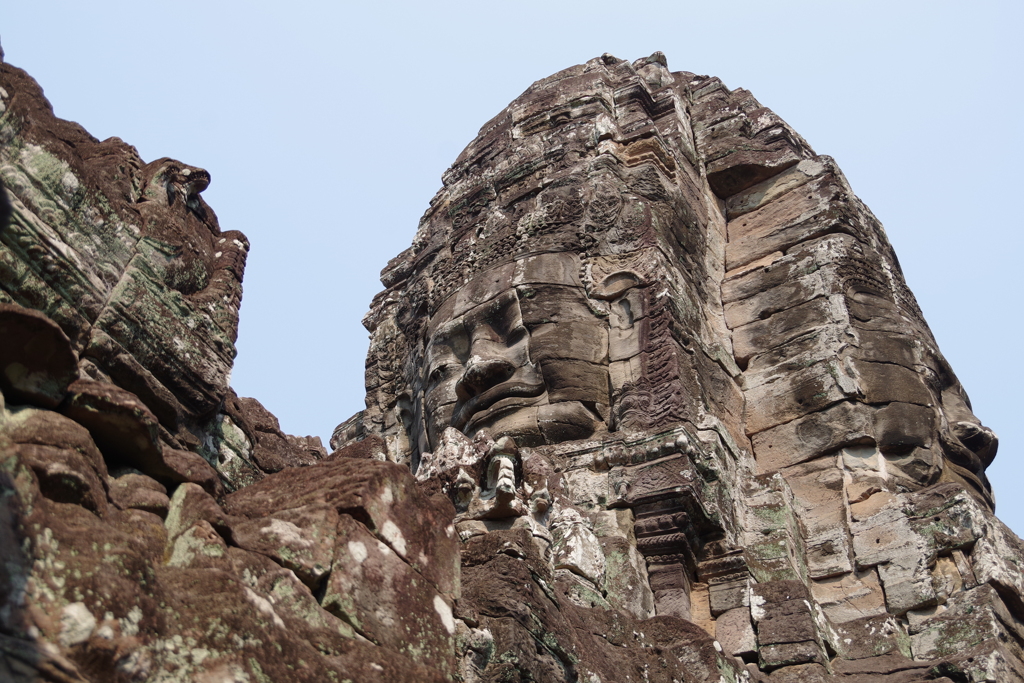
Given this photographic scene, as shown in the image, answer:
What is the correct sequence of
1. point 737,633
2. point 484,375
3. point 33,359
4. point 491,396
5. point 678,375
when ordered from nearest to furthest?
point 33,359 < point 737,633 < point 678,375 < point 491,396 < point 484,375

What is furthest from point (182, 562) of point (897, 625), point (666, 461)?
point (897, 625)

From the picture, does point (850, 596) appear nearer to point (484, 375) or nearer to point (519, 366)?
point (519, 366)

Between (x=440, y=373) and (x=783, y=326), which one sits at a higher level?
(x=783, y=326)

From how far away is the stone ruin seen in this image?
3.23 metres

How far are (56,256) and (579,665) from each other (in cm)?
288

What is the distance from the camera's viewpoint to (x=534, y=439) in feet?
30.7

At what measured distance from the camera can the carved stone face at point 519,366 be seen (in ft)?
31.0

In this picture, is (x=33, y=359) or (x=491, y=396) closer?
(x=33, y=359)

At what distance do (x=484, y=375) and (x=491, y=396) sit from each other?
22cm

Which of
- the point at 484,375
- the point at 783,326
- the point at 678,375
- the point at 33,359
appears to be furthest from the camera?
the point at 783,326

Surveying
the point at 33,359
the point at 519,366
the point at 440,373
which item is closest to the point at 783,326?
the point at 519,366

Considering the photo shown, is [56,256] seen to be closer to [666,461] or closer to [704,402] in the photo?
[666,461]

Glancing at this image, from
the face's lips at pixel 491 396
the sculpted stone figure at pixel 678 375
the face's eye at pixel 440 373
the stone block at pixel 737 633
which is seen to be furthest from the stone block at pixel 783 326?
the stone block at pixel 737 633

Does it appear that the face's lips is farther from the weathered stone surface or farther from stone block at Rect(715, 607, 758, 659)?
the weathered stone surface
